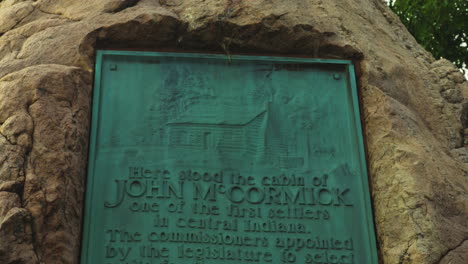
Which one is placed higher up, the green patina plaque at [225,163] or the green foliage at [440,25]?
the green foliage at [440,25]

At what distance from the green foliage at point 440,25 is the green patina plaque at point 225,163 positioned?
441cm

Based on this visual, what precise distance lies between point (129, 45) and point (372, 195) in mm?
1916

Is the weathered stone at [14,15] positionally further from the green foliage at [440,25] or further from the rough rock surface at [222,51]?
the green foliage at [440,25]

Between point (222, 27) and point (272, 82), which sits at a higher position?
point (222, 27)

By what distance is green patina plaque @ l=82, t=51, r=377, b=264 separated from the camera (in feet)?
12.7

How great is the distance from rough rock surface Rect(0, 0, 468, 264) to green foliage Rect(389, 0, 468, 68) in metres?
3.52

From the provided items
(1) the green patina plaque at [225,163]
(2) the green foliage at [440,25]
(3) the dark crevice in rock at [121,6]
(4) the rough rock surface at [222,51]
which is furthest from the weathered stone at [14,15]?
(2) the green foliage at [440,25]

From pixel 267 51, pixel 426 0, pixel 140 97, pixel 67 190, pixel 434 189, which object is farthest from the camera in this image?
pixel 426 0

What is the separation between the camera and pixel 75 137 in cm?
393

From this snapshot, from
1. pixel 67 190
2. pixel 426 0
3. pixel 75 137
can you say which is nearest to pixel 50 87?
pixel 75 137

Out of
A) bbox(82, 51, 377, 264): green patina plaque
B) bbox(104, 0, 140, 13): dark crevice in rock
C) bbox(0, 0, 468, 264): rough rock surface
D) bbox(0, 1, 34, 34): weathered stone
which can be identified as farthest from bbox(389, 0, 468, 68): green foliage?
bbox(0, 1, 34, 34): weathered stone

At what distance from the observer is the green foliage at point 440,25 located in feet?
28.1

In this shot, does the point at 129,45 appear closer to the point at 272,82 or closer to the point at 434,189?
the point at 272,82

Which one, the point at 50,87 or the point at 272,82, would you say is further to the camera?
the point at 272,82
